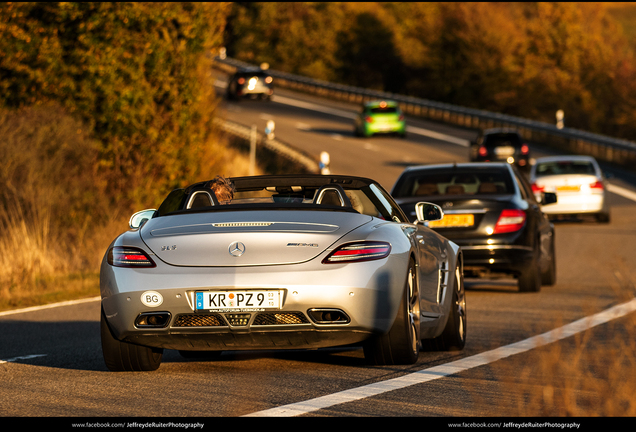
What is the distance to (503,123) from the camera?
53531mm

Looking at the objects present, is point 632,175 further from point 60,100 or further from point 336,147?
point 60,100

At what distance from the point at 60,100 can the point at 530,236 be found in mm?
12037

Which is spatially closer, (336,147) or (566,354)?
(566,354)

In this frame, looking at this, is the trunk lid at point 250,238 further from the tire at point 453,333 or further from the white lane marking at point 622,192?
the white lane marking at point 622,192

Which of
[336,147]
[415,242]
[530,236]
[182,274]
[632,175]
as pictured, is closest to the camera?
[182,274]

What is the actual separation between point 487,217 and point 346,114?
4744cm

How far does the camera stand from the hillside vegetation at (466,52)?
82.2 metres

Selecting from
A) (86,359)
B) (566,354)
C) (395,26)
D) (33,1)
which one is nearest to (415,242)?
(566,354)

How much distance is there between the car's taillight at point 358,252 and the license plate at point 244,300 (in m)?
0.38

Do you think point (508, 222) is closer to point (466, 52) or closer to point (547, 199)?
point (547, 199)

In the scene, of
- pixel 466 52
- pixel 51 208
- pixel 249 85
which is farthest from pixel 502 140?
pixel 466 52

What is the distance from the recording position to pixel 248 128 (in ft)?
155

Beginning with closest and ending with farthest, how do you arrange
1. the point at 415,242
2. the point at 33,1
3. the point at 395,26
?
1. the point at 415,242
2. the point at 33,1
3. the point at 395,26

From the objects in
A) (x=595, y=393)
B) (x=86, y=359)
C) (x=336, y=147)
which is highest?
(x=595, y=393)
